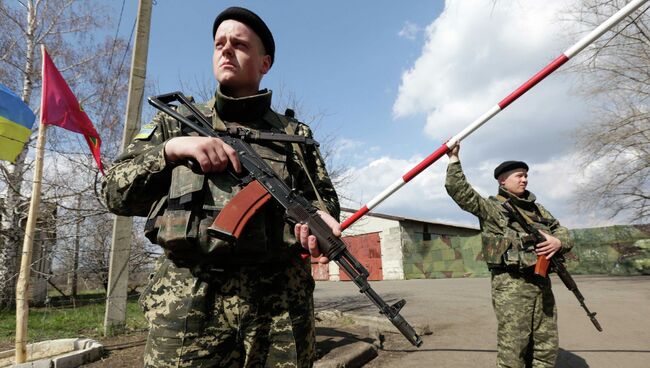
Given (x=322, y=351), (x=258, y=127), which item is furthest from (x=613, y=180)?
(x=258, y=127)

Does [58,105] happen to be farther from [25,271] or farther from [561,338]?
[561,338]

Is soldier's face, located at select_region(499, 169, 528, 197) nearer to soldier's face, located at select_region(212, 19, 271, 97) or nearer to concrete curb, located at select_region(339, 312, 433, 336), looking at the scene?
concrete curb, located at select_region(339, 312, 433, 336)

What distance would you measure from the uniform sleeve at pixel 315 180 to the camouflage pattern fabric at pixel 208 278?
27cm

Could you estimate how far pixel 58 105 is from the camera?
195 inches

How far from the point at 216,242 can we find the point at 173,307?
0.30 meters

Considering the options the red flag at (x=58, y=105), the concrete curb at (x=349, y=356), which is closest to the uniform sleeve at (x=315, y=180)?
the concrete curb at (x=349, y=356)

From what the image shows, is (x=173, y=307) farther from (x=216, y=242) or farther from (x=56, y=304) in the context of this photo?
(x=56, y=304)

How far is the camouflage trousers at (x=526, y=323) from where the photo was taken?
3398mm

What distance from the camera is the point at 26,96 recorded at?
996cm

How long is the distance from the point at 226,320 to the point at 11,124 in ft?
17.3

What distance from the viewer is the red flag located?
4.78 m

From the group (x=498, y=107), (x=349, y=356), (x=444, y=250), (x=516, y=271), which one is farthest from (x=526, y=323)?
(x=444, y=250)

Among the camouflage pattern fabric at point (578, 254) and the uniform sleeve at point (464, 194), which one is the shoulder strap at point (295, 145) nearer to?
the uniform sleeve at point (464, 194)

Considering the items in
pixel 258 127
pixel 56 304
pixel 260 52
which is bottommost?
pixel 56 304
